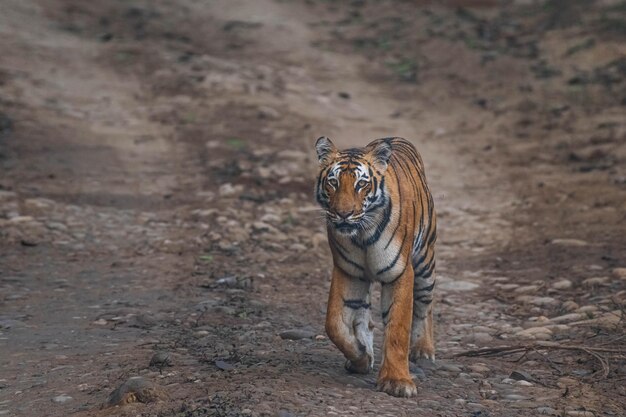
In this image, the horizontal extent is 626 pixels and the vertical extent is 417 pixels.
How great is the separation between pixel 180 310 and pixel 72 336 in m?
0.79

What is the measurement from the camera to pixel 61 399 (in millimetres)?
5004

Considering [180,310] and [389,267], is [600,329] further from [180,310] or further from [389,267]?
[180,310]

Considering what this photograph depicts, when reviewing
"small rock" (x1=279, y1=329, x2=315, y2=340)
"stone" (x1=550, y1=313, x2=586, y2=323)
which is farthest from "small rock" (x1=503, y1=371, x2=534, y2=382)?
"small rock" (x1=279, y1=329, x2=315, y2=340)

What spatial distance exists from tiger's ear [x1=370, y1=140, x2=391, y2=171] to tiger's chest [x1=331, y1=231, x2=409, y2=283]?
36cm

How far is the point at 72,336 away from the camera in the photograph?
6.17 m

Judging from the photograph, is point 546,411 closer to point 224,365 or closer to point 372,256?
point 372,256

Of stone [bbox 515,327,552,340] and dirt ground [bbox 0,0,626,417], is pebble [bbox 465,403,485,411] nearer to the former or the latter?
dirt ground [bbox 0,0,626,417]

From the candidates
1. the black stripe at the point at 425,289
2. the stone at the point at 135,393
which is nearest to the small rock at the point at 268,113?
the black stripe at the point at 425,289

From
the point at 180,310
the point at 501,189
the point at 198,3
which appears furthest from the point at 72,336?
the point at 198,3

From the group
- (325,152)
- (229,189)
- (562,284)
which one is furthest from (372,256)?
(229,189)

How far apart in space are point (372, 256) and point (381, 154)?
1.75 feet

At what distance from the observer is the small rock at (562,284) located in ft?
24.2

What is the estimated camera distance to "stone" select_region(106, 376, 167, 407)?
4.77 m

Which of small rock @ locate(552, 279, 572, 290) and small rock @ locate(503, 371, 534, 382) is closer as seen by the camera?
small rock @ locate(503, 371, 534, 382)
